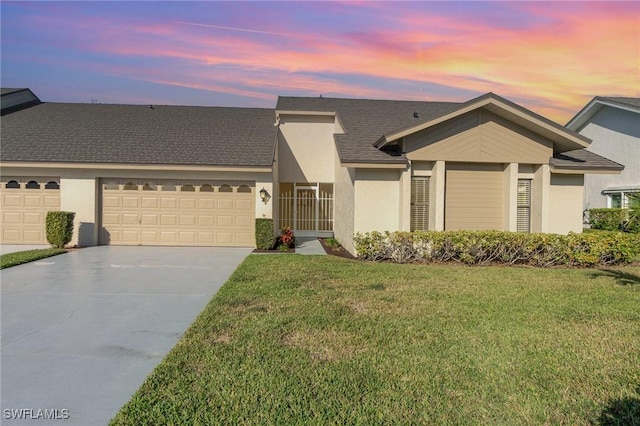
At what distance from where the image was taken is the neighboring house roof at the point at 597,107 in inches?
774

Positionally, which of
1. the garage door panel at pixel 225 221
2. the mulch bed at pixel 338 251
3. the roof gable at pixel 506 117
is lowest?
the mulch bed at pixel 338 251

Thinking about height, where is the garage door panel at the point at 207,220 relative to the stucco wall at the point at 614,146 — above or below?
below

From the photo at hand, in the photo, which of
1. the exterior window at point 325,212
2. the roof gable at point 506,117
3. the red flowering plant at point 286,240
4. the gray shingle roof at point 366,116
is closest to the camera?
the roof gable at point 506,117

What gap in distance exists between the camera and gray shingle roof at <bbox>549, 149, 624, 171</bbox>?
13125 millimetres

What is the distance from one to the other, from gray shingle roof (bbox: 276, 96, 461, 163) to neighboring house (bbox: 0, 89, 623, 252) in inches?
3.4

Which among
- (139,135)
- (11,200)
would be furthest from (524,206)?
(11,200)

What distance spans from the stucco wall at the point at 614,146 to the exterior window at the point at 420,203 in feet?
36.1

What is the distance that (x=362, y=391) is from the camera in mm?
4043

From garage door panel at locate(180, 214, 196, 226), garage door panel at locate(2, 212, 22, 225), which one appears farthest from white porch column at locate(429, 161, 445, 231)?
garage door panel at locate(2, 212, 22, 225)

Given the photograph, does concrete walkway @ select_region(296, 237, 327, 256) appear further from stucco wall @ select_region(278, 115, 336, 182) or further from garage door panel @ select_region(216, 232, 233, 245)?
stucco wall @ select_region(278, 115, 336, 182)

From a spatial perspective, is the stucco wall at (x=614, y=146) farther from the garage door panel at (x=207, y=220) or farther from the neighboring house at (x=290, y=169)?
the garage door panel at (x=207, y=220)

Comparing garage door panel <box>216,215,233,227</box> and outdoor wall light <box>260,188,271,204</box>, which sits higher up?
outdoor wall light <box>260,188,271,204</box>

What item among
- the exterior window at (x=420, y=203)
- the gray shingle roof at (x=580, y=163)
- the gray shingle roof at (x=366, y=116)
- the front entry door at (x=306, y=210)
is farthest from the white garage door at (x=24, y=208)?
the gray shingle roof at (x=580, y=163)

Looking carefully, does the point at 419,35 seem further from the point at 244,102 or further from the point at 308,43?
the point at 244,102
